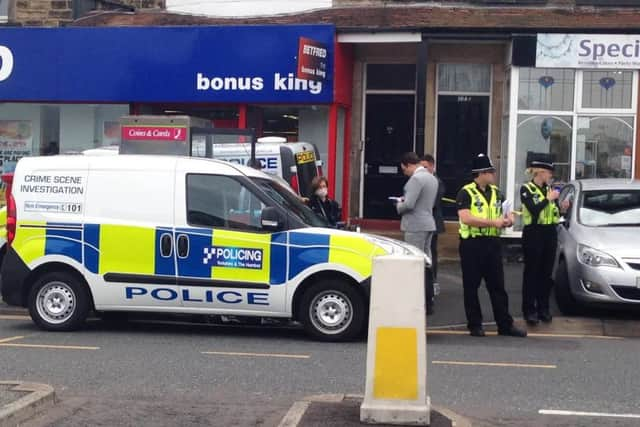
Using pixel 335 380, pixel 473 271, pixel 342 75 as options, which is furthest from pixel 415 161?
pixel 342 75

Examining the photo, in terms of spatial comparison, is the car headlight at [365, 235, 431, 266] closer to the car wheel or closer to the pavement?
the pavement

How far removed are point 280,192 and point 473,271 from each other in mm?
2249

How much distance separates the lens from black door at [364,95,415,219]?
19.1m

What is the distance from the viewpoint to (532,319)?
39.2ft

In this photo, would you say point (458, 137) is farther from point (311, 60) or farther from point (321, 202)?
point (321, 202)

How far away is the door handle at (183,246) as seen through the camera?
1088cm

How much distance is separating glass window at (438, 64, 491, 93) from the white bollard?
1221cm

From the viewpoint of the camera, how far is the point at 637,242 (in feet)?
39.1

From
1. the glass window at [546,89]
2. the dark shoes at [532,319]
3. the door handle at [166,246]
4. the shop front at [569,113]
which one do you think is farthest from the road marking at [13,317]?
the glass window at [546,89]

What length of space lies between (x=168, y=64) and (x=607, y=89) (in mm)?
7393

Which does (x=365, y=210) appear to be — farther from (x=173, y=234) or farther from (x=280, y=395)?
(x=280, y=395)

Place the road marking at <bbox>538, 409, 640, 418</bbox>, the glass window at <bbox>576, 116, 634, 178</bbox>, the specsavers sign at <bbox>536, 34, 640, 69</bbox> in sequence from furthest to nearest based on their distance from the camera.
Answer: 1. the glass window at <bbox>576, 116, 634, 178</bbox>
2. the specsavers sign at <bbox>536, 34, 640, 69</bbox>
3. the road marking at <bbox>538, 409, 640, 418</bbox>

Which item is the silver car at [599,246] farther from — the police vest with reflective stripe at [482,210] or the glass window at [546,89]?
the glass window at [546,89]

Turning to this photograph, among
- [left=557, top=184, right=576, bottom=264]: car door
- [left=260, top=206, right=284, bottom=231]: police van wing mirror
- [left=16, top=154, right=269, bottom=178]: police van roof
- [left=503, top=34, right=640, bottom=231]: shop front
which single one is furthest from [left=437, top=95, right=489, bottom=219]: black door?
[left=260, top=206, right=284, bottom=231]: police van wing mirror
